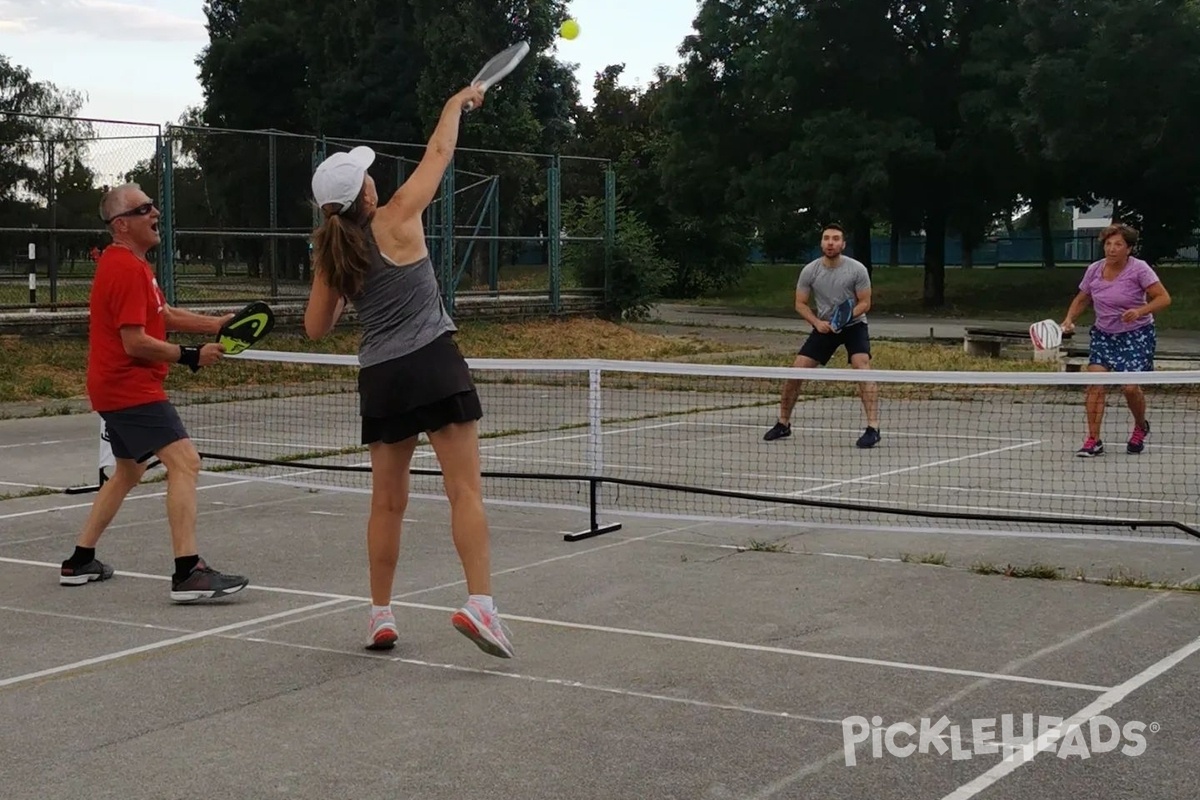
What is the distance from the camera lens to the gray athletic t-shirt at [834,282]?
13.6m

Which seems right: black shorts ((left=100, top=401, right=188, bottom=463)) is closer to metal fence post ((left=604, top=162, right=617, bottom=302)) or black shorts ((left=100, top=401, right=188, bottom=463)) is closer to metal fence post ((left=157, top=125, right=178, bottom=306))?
metal fence post ((left=157, top=125, right=178, bottom=306))

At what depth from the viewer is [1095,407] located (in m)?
12.2

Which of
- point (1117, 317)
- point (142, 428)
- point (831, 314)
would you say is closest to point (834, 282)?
point (831, 314)

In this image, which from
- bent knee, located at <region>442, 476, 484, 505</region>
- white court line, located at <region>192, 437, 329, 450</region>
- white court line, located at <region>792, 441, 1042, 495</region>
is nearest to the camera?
bent knee, located at <region>442, 476, 484, 505</region>

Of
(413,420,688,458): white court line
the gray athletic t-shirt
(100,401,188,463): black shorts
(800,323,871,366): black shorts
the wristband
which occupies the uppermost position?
the gray athletic t-shirt

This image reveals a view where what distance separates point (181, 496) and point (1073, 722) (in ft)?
13.7

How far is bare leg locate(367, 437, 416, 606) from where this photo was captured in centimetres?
601

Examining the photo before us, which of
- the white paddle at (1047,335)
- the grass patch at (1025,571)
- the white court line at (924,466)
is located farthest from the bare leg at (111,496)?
the white paddle at (1047,335)

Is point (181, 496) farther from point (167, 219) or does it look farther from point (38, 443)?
point (167, 219)

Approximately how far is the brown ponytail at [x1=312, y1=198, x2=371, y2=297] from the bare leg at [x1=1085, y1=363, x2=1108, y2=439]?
26.0 feet

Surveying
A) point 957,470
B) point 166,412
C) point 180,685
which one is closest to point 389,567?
point 180,685

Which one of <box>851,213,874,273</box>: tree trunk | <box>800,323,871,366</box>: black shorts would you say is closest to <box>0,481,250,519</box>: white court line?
<box>800,323,871,366</box>: black shorts

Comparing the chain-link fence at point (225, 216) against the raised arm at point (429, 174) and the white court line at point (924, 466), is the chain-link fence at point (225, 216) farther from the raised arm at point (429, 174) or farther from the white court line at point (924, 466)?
the raised arm at point (429, 174)

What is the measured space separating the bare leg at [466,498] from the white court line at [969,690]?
1.66 m
